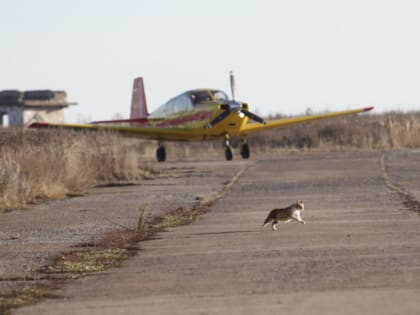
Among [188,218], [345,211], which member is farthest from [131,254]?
[345,211]

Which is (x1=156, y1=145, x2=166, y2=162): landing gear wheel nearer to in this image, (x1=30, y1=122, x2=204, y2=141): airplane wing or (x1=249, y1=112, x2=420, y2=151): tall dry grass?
(x1=30, y1=122, x2=204, y2=141): airplane wing

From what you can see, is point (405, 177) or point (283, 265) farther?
point (405, 177)

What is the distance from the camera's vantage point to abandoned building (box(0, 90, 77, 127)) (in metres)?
96.9

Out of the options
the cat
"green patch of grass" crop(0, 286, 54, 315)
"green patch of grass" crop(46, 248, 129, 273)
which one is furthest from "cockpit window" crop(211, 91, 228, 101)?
"green patch of grass" crop(0, 286, 54, 315)

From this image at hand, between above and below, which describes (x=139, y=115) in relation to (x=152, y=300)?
above

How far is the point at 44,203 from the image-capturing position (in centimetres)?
2484

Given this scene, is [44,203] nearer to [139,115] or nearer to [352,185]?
[352,185]

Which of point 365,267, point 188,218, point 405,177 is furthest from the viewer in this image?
point 405,177

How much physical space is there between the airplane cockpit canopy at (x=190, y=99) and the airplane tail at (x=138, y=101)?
5503 mm

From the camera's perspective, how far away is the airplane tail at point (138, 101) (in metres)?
53.1

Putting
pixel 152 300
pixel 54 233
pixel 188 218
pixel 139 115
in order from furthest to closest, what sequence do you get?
1. pixel 139 115
2. pixel 188 218
3. pixel 54 233
4. pixel 152 300

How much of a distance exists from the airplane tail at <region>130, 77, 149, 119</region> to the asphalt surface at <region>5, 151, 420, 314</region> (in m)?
29.3

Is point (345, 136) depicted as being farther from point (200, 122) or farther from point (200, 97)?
point (200, 122)

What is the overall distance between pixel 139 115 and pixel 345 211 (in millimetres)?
33616
